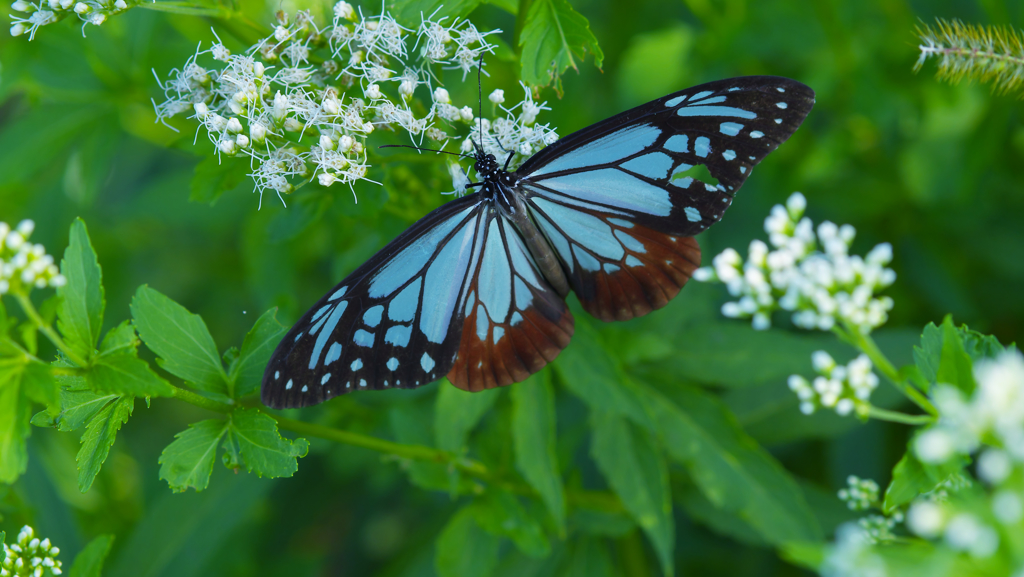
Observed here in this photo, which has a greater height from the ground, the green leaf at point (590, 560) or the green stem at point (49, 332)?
the green stem at point (49, 332)

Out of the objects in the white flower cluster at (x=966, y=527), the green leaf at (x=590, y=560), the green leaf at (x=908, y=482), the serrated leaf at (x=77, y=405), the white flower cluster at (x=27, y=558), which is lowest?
the green leaf at (x=590, y=560)

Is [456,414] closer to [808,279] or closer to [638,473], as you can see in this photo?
[638,473]

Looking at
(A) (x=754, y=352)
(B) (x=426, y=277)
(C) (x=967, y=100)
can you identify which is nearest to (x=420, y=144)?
(B) (x=426, y=277)

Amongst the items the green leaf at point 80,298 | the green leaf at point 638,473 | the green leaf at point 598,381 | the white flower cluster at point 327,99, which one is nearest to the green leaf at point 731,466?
the green leaf at point 638,473

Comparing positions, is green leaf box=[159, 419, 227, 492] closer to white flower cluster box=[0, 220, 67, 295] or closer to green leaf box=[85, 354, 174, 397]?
green leaf box=[85, 354, 174, 397]

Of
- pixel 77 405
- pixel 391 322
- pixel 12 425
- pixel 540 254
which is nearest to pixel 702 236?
pixel 540 254

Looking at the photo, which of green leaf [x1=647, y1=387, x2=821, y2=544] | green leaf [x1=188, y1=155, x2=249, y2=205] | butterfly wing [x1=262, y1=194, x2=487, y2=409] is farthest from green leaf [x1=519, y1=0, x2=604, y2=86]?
green leaf [x1=647, y1=387, x2=821, y2=544]

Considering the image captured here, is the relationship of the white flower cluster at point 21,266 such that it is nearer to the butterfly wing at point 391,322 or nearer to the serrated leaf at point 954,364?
the butterfly wing at point 391,322
